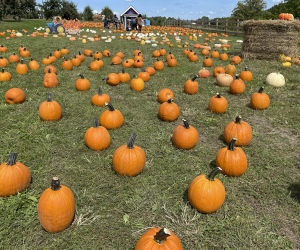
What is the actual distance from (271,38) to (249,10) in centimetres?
4371

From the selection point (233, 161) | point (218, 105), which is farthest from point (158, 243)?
point (218, 105)

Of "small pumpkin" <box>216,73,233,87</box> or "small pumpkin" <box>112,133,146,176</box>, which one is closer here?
"small pumpkin" <box>112,133,146,176</box>

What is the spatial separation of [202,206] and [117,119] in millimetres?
3131

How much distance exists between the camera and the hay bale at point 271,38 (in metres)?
12.5

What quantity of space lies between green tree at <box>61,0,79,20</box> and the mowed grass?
57.7 m

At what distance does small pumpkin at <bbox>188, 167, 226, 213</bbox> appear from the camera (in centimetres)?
310

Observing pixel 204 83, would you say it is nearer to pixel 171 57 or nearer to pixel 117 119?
pixel 171 57

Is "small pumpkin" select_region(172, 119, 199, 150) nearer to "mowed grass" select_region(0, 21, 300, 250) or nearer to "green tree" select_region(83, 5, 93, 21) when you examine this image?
"mowed grass" select_region(0, 21, 300, 250)

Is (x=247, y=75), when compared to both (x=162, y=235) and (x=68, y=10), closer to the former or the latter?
(x=162, y=235)

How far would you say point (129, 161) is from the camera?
379cm

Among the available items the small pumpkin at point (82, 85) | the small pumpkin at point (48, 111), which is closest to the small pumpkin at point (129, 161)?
the small pumpkin at point (48, 111)

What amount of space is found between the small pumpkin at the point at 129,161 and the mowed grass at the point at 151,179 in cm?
15

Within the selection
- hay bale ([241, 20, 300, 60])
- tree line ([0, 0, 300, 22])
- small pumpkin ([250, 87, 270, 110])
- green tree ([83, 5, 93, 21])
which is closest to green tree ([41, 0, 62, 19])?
tree line ([0, 0, 300, 22])

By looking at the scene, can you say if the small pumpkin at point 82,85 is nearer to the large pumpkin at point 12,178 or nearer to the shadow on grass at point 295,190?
the large pumpkin at point 12,178
